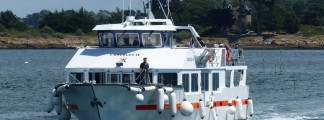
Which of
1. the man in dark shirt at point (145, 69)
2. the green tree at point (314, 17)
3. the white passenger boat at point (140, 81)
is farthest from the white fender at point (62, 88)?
the green tree at point (314, 17)

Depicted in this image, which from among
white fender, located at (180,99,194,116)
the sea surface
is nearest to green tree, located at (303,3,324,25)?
the sea surface

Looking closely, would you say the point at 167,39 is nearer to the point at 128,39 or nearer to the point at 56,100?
the point at 128,39

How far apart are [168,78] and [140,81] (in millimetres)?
1149

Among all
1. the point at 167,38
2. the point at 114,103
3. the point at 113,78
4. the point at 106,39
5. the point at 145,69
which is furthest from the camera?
the point at 167,38

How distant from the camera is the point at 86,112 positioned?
88.1 feet

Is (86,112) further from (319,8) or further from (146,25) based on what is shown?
(319,8)

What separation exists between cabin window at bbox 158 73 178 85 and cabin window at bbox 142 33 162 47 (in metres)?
2.16

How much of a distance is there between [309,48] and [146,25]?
4590 inches

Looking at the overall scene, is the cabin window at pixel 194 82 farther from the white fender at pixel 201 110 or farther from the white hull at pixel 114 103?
the white hull at pixel 114 103

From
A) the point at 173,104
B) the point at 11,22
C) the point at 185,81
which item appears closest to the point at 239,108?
the point at 185,81

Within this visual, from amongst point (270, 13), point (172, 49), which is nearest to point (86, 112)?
point (172, 49)

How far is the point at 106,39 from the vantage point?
1147 inches

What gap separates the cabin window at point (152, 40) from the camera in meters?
28.7

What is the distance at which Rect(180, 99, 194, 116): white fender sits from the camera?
2653 centimetres
